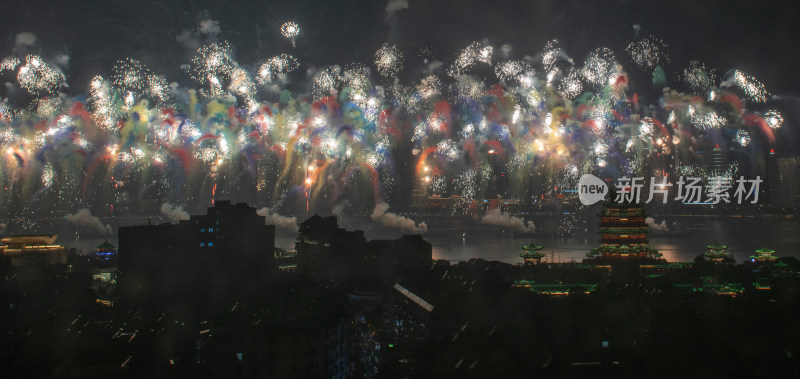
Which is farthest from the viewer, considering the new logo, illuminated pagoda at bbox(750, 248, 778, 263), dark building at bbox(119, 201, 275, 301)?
the new logo

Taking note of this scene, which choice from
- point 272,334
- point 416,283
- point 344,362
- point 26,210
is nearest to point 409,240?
point 416,283

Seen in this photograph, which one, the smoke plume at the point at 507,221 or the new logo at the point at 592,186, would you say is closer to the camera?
the new logo at the point at 592,186

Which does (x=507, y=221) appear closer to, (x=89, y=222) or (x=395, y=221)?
(x=395, y=221)

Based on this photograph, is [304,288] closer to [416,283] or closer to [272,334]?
[416,283]

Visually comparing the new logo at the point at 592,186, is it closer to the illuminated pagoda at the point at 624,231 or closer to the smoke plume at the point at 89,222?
the illuminated pagoda at the point at 624,231

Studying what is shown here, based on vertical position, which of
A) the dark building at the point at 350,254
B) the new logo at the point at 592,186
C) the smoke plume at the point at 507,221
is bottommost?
the dark building at the point at 350,254

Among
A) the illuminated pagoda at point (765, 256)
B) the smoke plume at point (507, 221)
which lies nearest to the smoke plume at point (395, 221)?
the smoke plume at point (507, 221)

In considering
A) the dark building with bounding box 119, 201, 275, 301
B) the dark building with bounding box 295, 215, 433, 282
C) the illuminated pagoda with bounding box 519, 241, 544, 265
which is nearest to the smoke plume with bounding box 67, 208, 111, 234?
the dark building with bounding box 295, 215, 433, 282

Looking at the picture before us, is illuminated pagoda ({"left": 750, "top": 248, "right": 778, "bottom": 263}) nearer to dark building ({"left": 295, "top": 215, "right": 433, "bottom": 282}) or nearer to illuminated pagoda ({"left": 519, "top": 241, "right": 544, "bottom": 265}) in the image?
illuminated pagoda ({"left": 519, "top": 241, "right": 544, "bottom": 265})
